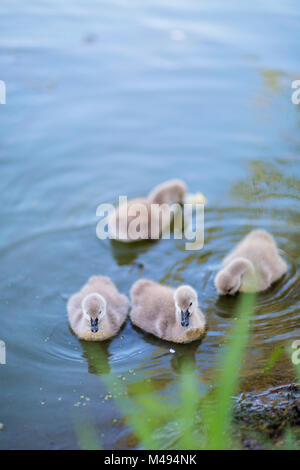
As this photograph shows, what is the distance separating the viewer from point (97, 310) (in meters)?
4.47

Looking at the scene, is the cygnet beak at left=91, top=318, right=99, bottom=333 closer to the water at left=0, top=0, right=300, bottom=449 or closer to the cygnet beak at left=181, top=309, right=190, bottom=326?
the water at left=0, top=0, right=300, bottom=449

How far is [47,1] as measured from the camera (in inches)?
417

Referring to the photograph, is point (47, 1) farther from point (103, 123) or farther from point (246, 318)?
point (246, 318)

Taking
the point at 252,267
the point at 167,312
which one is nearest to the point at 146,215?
the point at 252,267

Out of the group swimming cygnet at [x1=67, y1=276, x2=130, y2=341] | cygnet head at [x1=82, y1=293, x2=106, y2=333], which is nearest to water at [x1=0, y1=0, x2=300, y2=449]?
swimming cygnet at [x1=67, y1=276, x2=130, y2=341]

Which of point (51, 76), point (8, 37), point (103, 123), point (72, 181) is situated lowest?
point (72, 181)

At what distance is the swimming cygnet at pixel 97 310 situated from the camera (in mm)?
4492

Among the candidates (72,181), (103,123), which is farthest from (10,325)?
(103,123)

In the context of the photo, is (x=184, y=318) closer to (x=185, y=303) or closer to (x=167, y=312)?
(x=185, y=303)

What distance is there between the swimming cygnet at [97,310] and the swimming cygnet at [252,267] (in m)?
0.85

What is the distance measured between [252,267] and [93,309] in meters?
1.39

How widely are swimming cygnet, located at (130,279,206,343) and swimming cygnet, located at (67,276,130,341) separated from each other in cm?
13

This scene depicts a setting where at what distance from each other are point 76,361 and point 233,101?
16.2ft

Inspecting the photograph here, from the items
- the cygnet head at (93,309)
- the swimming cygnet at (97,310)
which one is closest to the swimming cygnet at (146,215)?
the swimming cygnet at (97,310)
